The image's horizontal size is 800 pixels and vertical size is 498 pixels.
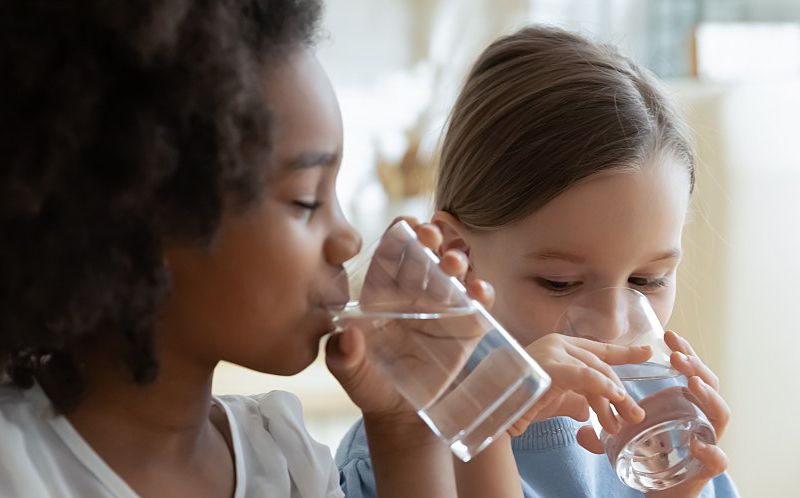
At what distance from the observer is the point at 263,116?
87cm

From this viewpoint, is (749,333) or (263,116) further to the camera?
(749,333)

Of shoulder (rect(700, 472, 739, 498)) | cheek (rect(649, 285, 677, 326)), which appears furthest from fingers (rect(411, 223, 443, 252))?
shoulder (rect(700, 472, 739, 498))

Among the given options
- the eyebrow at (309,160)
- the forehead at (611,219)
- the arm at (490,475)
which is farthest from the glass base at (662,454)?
the eyebrow at (309,160)

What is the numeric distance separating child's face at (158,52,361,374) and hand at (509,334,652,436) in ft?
0.83

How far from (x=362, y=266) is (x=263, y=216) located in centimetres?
29

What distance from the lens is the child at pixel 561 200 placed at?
1.27 metres

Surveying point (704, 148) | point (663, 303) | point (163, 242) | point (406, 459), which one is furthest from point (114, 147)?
point (704, 148)

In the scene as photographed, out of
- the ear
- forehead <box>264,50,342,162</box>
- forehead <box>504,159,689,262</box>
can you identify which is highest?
forehead <box>264,50,342,162</box>

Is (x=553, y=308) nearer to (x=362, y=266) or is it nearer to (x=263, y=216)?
(x=362, y=266)

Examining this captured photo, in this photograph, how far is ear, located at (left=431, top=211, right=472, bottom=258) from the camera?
141 cm

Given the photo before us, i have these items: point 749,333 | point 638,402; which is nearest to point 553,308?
point 638,402

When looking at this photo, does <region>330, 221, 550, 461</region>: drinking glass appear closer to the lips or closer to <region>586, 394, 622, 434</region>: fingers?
the lips

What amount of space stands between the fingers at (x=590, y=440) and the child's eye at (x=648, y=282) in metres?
0.20

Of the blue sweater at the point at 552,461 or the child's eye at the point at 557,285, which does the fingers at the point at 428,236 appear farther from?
the blue sweater at the point at 552,461
